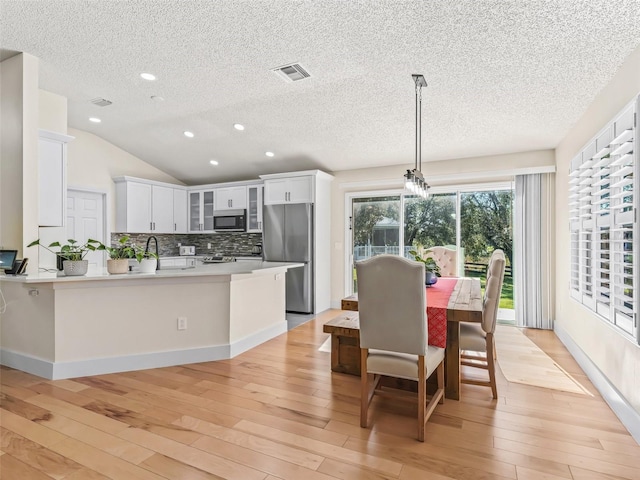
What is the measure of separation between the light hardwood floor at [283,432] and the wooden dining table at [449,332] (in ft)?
0.45

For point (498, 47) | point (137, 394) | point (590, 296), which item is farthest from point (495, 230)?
point (137, 394)

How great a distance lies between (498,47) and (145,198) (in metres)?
5.59

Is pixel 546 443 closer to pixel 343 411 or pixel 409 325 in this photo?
pixel 409 325

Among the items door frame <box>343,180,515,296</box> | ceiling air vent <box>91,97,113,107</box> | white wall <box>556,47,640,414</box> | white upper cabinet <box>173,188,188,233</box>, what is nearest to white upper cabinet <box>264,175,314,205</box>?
door frame <box>343,180,515,296</box>

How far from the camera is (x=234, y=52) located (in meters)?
3.03

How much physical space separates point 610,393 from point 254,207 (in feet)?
17.0

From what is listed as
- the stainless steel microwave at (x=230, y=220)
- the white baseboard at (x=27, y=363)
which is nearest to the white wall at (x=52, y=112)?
the white baseboard at (x=27, y=363)

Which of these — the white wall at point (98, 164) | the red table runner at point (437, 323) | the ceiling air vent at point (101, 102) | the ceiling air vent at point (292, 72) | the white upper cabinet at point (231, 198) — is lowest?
the red table runner at point (437, 323)

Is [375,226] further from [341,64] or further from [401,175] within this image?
[341,64]

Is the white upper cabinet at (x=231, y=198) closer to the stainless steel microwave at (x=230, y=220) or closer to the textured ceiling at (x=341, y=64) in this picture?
the stainless steel microwave at (x=230, y=220)

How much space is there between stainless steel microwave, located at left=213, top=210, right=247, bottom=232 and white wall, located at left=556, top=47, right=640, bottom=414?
4.69 meters

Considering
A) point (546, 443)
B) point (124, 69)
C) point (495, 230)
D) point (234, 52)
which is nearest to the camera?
point (546, 443)

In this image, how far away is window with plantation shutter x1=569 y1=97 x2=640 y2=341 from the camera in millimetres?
2176

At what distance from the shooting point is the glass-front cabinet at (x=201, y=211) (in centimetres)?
659
